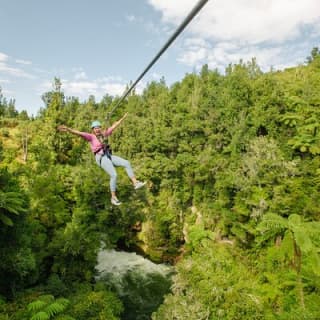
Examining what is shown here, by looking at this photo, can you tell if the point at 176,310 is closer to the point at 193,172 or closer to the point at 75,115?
the point at 193,172

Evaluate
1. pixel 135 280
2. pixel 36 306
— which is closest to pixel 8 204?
pixel 36 306

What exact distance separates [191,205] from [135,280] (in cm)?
1028

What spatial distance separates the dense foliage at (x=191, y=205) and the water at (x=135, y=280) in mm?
1331

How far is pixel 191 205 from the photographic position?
2933cm

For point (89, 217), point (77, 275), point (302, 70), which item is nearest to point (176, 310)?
point (77, 275)

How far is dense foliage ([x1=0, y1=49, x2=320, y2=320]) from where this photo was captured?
11.2 m

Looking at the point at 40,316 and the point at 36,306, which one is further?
the point at 36,306

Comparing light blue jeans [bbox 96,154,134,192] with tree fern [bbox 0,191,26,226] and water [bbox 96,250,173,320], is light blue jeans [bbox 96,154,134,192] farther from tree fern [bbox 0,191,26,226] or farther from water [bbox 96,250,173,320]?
water [bbox 96,250,173,320]

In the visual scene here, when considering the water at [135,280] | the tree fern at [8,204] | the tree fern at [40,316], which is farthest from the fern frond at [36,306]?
the water at [135,280]

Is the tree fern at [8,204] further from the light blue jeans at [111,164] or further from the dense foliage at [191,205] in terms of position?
the light blue jeans at [111,164]

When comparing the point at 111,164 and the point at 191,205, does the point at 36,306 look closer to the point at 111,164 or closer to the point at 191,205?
the point at 111,164

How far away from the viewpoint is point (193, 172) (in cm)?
2812

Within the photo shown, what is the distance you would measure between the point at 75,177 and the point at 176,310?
1493cm

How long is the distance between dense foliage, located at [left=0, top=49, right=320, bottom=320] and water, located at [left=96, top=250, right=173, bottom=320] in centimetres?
133
